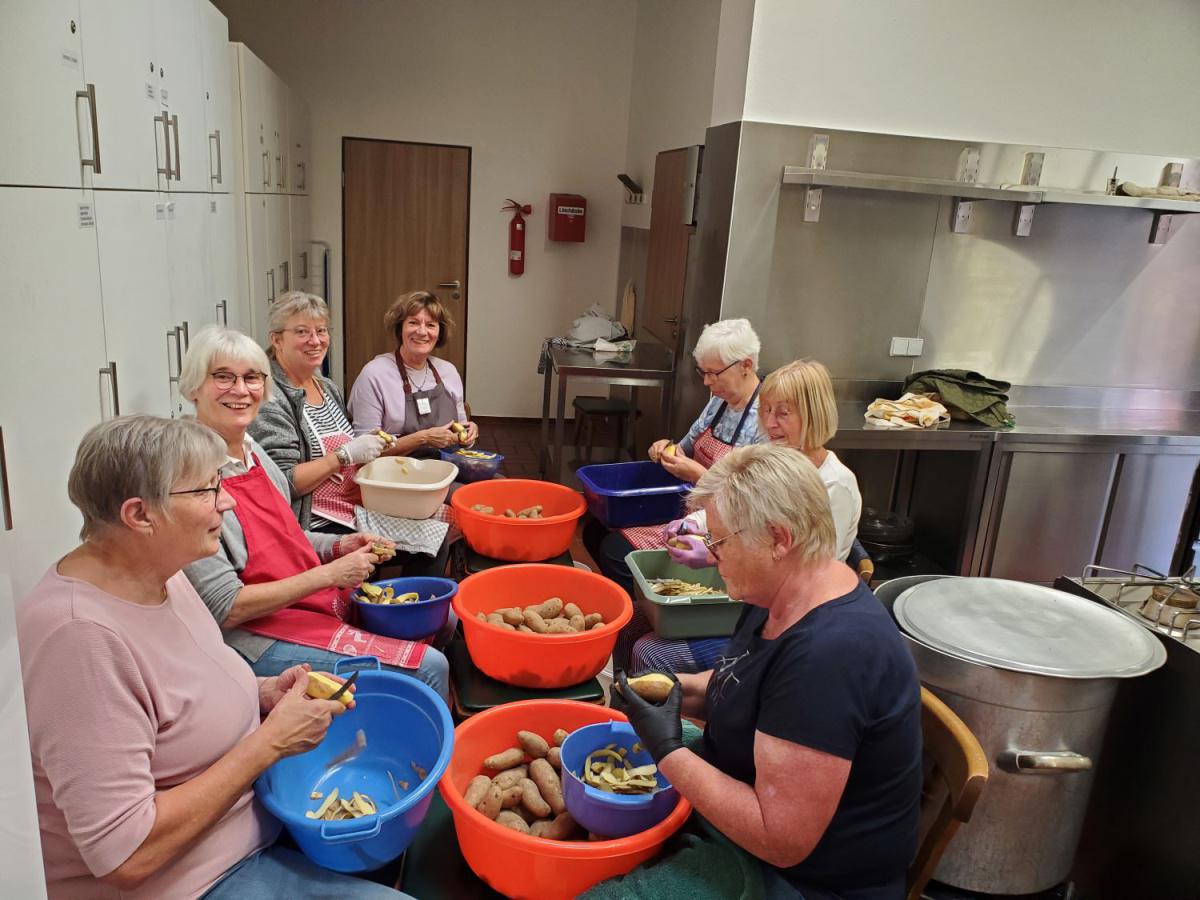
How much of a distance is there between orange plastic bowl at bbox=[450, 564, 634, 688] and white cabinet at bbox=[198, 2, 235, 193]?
1.74 metres

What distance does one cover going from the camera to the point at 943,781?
1526mm

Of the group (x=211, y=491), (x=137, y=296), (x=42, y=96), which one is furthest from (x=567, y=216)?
(x=211, y=491)

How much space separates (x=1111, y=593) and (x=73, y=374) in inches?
97.7

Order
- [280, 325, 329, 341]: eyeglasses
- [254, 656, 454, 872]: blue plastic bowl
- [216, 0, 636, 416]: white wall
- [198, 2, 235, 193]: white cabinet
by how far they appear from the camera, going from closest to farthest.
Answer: [254, 656, 454, 872]: blue plastic bowl → [280, 325, 329, 341]: eyeglasses → [198, 2, 235, 193]: white cabinet → [216, 0, 636, 416]: white wall

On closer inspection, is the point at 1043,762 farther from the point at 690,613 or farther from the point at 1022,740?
the point at 690,613

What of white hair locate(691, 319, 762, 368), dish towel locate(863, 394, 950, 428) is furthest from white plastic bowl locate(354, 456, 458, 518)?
dish towel locate(863, 394, 950, 428)

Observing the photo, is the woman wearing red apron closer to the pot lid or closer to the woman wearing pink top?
the pot lid

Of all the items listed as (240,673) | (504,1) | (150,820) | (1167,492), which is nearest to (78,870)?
(150,820)

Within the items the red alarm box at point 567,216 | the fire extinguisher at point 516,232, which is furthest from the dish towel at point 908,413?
the fire extinguisher at point 516,232

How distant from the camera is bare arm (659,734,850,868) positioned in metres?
1.24

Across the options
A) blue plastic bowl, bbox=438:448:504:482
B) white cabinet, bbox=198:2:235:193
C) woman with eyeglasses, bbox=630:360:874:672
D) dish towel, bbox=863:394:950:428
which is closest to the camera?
woman with eyeglasses, bbox=630:360:874:672

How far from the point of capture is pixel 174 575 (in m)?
1.36

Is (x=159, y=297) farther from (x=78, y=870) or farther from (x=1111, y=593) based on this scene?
(x=1111, y=593)

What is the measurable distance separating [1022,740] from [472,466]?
1918 millimetres
